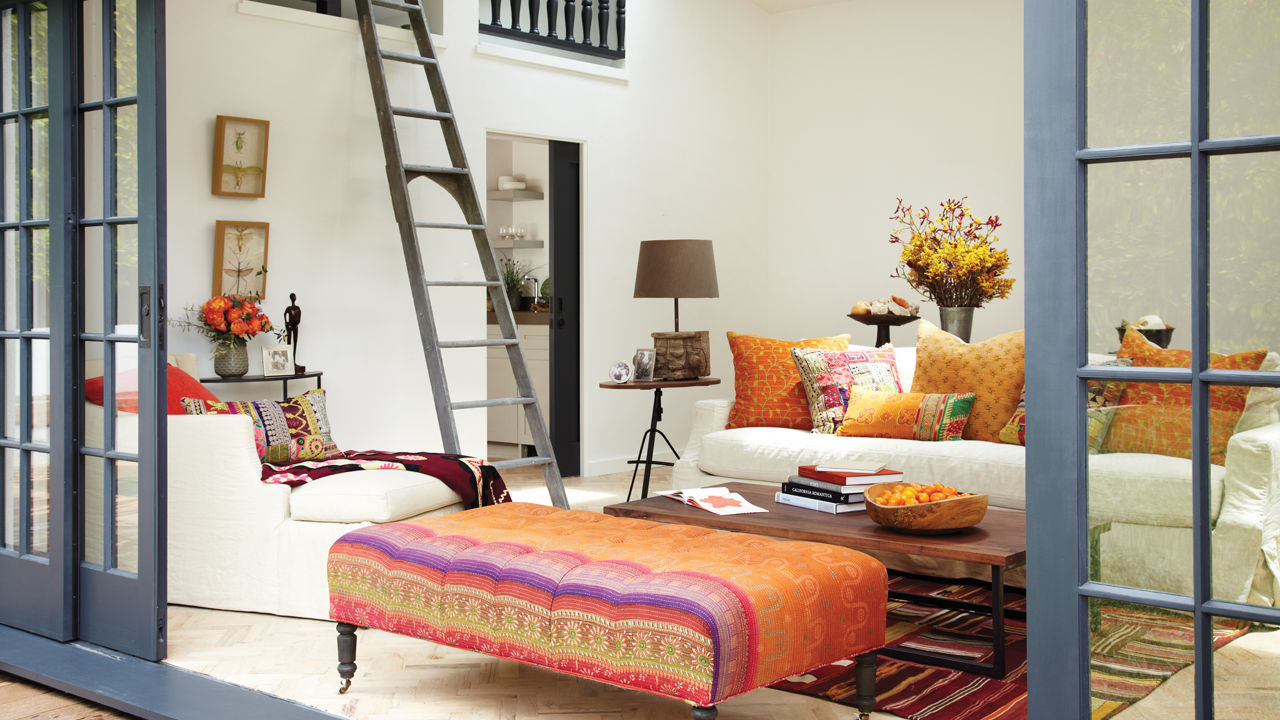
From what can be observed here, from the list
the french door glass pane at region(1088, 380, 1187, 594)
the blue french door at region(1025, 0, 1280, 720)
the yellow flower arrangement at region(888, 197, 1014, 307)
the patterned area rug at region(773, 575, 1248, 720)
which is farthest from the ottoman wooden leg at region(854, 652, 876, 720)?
the yellow flower arrangement at region(888, 197, 1014, 307)

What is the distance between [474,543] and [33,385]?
174cm

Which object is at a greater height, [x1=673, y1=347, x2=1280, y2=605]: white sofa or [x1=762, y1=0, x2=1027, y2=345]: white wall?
[x1=762, y1=0, x2=1027, y2=345]: white wall

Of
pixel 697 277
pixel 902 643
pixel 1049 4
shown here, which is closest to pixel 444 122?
pixel 697 277

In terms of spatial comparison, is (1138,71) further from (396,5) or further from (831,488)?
(396,5)

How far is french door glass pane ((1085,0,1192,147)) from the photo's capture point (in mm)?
1754

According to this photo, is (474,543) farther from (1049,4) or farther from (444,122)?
(444,122)

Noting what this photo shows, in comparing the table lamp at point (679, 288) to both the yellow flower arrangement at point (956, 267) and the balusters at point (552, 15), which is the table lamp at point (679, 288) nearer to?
the yellow flower arrangement at point (956, 267)

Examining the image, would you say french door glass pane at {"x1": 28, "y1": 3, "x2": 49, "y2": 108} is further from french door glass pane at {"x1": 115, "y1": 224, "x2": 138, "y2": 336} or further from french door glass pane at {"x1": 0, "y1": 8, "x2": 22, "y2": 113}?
french door glass pane at {"x1": 115, "y1": 224, "x2": 138, "y2": 336}

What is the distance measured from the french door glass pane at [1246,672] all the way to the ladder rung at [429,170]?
4239mm

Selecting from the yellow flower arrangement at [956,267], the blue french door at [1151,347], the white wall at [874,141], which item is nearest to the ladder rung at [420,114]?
the yellow flower arrangement at [956,267]

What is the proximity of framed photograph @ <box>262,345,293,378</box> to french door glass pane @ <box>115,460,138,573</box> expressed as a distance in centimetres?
200

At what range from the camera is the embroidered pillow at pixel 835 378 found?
5176mm

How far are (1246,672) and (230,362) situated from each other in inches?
177

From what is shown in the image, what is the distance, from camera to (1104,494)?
1.82 m
